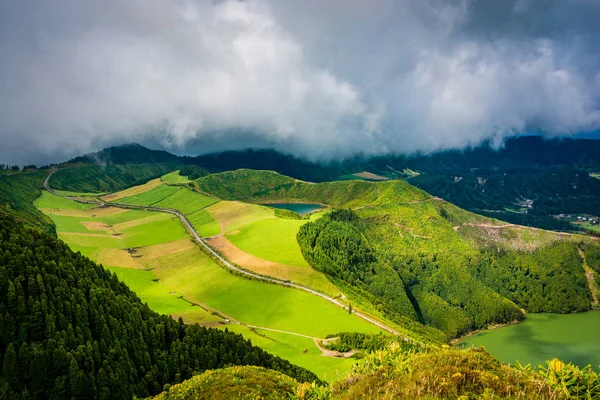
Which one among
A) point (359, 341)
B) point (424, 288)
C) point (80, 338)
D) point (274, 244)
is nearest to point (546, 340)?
point (424, 288)

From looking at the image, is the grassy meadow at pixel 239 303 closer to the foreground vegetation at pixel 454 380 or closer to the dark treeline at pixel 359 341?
the dark treeline at pixel 359 341

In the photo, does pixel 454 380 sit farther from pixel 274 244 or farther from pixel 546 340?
pixel 274 244

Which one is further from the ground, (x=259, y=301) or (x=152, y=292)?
(x=259, y=301)

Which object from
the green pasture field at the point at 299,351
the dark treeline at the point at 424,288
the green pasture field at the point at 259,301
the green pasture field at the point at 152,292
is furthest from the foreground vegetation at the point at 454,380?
the dark treeline at the point at 424,288

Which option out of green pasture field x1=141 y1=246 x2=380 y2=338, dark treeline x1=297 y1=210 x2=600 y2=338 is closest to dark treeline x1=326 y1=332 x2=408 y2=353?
green pasture field x1=141 y1=246 x2=380 y2=338

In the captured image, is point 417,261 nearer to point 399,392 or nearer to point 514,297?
point 514,297

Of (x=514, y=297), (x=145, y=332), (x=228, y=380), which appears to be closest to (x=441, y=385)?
(x=228, y=380)
